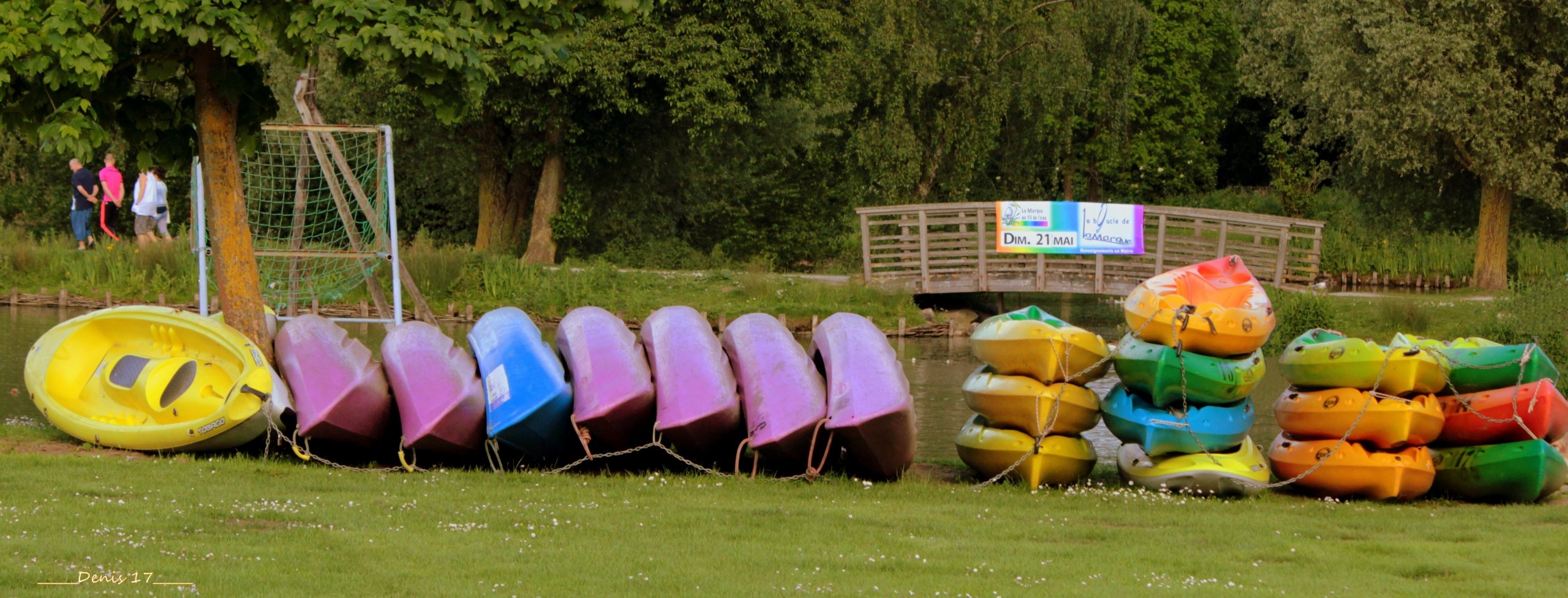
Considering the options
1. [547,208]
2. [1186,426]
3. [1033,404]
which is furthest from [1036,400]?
[547,208]

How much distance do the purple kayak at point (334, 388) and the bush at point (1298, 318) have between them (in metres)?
16.6

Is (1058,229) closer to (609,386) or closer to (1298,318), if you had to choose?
(1298,318)

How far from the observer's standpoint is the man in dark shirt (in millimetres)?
27531

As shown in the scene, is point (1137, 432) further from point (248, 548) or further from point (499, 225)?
point (499, 225)

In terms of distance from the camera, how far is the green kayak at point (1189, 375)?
1023 cm

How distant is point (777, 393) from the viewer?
10078mm

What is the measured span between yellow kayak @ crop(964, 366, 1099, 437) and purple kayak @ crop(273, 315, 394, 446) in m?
3.98

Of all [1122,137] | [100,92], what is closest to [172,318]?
[100,92]

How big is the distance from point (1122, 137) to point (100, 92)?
40486 mm

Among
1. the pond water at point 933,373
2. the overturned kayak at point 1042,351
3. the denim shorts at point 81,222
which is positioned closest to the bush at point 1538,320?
the pond water at point 933,373

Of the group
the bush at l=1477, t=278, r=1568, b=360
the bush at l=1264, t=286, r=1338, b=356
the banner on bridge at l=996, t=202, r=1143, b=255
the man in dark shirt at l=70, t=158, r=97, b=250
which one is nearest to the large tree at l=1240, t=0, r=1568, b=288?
the banner on bridge at l=996, t=202, r=1143, b=255

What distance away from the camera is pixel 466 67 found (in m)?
10.3

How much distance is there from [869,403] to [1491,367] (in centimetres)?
415

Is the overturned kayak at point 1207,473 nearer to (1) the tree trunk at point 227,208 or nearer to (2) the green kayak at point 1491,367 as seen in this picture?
(2) the green kayak at point 1491,367
